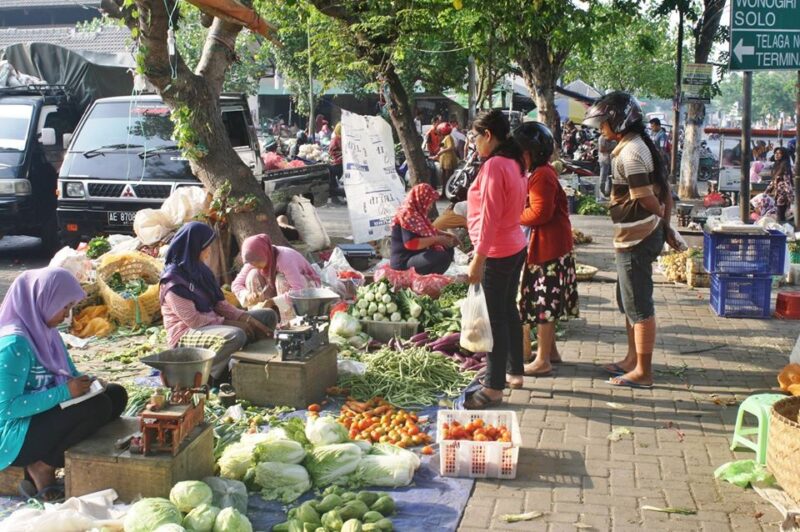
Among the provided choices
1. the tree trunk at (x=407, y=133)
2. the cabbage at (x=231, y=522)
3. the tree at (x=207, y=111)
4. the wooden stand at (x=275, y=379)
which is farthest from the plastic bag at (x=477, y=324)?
the tree trunk at (x=407, y=133)

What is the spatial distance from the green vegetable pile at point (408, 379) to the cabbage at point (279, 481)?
1.62m

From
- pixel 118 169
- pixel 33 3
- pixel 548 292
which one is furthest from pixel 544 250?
pixel 33 3

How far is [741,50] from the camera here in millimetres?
8391

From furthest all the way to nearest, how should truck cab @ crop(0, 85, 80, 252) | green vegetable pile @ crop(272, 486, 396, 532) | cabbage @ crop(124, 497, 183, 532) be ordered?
A: truck cab @ crop(0, 85, 80, 252) < green vegetable pile @ crop(272, 486, 396, 532) < cabbage @ crop(124, 497, 183, 532)

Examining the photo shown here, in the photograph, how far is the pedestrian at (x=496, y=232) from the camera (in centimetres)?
574

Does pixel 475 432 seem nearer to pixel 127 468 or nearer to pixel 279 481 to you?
pixel 279 481

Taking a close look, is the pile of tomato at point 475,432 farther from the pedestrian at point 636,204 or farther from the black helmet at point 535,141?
the black helmet at point 535,141

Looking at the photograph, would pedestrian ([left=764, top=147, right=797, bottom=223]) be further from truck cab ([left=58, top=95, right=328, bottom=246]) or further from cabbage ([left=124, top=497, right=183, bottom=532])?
cabbage ([left=124, top=497, right=183, bottom=532])

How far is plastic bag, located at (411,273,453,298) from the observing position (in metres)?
8.70

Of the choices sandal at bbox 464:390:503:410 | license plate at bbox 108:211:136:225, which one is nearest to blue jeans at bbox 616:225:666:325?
sandal at bbox 464:390:503:410

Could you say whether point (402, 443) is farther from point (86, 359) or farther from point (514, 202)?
point (86, 359)

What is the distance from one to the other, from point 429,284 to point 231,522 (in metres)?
4.84

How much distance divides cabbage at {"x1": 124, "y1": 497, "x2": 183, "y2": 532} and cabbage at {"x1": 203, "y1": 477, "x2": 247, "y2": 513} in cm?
37

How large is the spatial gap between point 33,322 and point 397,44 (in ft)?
28.0
